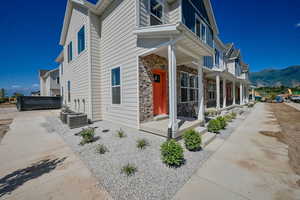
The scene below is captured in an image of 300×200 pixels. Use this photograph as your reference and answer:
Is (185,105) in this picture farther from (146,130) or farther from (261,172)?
(261,172)

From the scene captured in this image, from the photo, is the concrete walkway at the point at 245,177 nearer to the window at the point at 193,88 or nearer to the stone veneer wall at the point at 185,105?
the stone veneer wall at the point at 185,105

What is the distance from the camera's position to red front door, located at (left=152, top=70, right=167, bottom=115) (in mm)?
6342

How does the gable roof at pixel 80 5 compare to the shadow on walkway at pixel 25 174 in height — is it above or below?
above

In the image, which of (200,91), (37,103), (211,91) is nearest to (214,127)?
(200,91)

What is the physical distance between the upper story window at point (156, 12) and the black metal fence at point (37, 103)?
17.3 m

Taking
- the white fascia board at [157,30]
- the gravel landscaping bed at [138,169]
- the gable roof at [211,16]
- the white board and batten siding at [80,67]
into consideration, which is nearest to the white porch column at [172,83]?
the white fascia board at [157,30]

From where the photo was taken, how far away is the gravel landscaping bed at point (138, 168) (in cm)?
222

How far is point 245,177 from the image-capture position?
2.61 m

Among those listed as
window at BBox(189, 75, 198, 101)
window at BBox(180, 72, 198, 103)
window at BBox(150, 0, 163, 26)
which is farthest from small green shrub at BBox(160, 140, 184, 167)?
window at BBox(189, 75, 198, 101)

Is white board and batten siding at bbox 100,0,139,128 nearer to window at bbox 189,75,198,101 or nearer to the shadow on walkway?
the shadow on walkway

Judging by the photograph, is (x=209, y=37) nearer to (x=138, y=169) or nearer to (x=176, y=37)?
(x=176, y=37)

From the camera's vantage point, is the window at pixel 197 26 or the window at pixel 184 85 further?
the window at pixel 197 26

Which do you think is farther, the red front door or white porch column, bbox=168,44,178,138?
the red front door

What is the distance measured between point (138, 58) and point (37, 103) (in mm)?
17436
